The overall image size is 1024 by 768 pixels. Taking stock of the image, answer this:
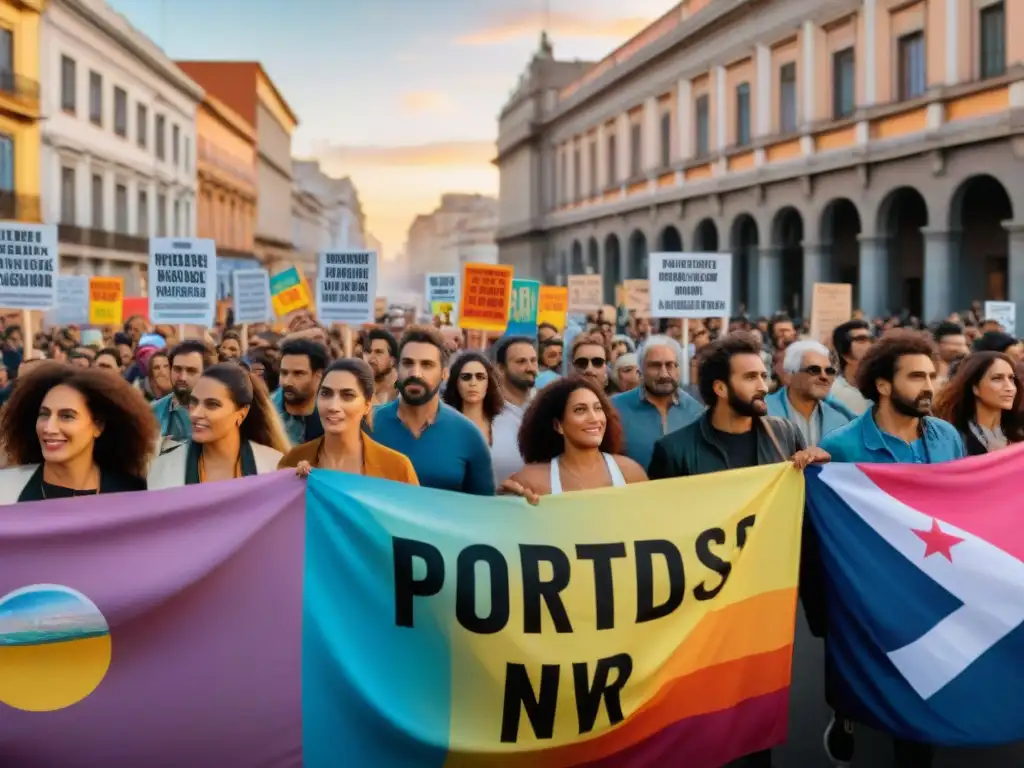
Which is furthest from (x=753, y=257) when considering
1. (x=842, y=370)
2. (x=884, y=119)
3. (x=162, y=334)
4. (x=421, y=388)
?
(x=421, y=388)

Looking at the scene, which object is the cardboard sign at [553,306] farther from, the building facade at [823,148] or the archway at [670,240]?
the archway at [670,240]

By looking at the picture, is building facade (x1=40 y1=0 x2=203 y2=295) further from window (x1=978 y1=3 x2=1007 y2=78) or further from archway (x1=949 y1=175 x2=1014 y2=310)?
window (x1=978 y1=3 x2=1007 y2=78)

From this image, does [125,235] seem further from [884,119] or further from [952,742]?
[952,742]

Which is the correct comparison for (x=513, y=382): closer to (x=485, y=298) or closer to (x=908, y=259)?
(x=485, y=298)

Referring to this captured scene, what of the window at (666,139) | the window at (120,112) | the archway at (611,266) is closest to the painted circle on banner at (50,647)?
the window at (666,139)

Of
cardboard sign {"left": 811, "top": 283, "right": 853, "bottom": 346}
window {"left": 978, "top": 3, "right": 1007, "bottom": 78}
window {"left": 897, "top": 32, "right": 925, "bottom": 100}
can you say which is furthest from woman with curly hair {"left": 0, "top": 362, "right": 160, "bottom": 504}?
window {"left": 897, "top": 32, "right": 925, "bottom": 100}

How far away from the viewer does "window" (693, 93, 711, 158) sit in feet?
136

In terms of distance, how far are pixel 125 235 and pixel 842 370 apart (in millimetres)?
40937

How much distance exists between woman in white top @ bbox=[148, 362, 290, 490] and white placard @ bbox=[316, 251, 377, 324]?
7279 millimetres

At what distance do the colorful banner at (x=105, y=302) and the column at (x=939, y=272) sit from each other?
16045mm

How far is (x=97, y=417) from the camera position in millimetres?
4988

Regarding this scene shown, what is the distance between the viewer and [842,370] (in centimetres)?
989

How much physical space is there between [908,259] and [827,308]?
50.2 feet

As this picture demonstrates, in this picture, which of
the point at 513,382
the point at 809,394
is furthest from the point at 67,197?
the point at 809,394
